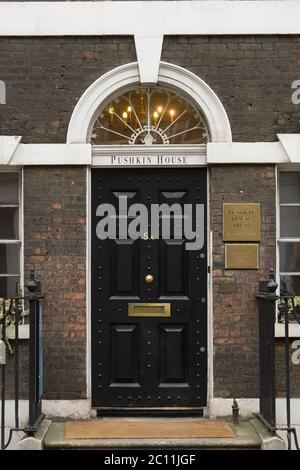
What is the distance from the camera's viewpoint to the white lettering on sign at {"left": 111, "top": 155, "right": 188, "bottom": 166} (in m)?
7.14

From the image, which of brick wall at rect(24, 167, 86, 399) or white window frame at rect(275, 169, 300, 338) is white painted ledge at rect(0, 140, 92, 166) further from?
white window frame at rect(275, 169, 300, 338)

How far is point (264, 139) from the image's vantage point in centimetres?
708

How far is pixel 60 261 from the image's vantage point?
7.02 meters

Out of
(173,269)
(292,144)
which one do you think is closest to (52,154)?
(173,269)

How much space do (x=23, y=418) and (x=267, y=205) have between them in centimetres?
339

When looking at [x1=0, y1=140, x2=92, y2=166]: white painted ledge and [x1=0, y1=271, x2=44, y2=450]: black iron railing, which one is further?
[x1=0, y1=140, x2=92, y2=166]: white painted ledge

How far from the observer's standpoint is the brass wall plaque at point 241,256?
276 inches

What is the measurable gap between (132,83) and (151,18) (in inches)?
28.0

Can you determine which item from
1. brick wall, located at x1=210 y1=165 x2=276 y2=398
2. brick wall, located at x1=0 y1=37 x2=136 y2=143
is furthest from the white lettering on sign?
brick wall, located at x1=0 y1=37 x2=136 y2=143

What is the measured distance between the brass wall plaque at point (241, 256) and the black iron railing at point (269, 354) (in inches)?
11.0

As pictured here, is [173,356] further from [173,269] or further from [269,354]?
[269,354]

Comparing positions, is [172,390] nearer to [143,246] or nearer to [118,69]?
[143,246]

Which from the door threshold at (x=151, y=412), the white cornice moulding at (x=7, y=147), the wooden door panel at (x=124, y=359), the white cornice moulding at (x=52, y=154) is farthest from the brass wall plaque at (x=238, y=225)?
the white cornice moulding at (x=7, y=147)

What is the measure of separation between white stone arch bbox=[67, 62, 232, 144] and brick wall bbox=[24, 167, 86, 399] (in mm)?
497
